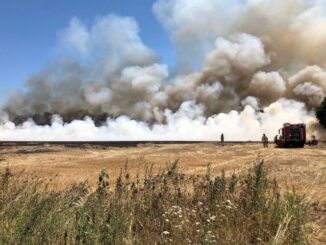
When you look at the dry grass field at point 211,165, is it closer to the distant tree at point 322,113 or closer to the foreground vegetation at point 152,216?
the foreground vegetation at point 152,216

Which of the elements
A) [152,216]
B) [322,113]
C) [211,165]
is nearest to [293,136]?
[322,113]

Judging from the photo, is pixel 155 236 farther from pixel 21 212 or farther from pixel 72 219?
pixel 21 212

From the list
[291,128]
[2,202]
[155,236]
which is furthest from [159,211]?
[291,128]

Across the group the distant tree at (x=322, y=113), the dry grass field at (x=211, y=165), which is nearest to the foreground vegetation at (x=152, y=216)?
the dry grass field at (x=211, y=165)

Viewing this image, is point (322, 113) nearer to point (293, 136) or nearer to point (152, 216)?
point (293, 136)

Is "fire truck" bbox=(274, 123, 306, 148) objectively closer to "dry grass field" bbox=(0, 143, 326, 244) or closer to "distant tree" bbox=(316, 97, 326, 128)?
"dry grass field" bbox=(0, 143, 326, 244)

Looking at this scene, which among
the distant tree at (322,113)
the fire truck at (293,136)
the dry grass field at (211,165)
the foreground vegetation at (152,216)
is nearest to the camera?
the foreground vegetation at (152,216)

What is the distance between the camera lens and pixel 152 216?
28.5 ft

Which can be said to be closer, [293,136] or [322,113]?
[293,136]

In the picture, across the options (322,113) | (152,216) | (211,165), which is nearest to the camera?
(152,216)

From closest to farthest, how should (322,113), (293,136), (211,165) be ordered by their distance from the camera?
(211,165), (293,136), (322,113)

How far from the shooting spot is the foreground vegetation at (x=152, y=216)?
6.61 meters

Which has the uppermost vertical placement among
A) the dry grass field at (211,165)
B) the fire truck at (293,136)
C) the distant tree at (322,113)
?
the distant tree at (322,113)

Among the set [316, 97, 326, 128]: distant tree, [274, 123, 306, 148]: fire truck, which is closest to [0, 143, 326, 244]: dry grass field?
[274, 123, 306, 148]: fire truck
